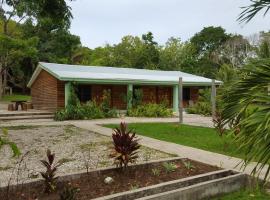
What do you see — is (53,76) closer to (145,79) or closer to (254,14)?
(145,79)

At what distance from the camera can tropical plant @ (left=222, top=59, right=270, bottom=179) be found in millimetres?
2809

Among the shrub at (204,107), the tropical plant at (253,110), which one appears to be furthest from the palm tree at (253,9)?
the shrub at (204,107)

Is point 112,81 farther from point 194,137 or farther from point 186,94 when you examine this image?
point 194,137

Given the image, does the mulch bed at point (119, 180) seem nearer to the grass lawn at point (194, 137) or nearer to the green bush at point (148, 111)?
the grass lawn at point (194, 137)

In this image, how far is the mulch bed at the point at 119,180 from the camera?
208 inches

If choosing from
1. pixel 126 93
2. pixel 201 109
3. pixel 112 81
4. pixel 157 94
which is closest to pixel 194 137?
pixel 112 81

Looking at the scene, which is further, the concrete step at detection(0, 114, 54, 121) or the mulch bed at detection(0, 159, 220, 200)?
the concrete step at detection(0, 114, 54, 121)

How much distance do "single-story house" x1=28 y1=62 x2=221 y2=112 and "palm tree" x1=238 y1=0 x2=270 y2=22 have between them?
17253mm

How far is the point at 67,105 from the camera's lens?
2006 centimetres

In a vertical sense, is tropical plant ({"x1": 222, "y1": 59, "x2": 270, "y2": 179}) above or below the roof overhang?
below

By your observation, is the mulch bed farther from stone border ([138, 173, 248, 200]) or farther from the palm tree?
the palm tree

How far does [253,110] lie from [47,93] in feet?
68.3

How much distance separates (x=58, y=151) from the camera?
9.71 m

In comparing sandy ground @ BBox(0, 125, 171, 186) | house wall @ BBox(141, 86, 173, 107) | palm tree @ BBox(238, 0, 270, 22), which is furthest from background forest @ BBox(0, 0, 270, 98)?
palm tree @ BBox(238, 0, 270, 22)
